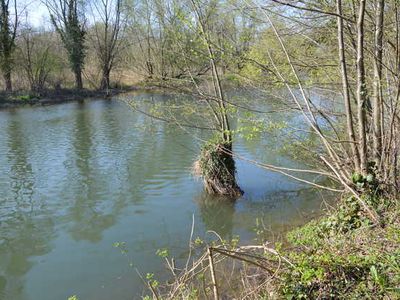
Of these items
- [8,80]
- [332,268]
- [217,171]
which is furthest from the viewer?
[8,80]

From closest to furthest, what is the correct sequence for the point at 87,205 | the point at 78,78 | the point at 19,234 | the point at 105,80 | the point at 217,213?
the point at 19,234
the point at 217,213
the point at 87,205
the point at 78,78
the point at 105,80

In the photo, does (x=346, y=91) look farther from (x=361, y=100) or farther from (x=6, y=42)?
(x=6, y=42)

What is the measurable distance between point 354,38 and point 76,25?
35.2 meters

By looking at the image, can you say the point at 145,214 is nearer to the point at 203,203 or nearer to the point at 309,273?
the point at 203,203

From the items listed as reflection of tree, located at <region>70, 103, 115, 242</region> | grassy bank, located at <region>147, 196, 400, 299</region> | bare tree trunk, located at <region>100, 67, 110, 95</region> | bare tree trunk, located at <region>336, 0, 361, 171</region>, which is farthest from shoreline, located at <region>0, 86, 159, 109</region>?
grassy bank, located at <region>147, 196, 400, 299</region>

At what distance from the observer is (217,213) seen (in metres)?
9.35

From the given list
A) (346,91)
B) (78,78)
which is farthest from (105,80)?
(346,91)

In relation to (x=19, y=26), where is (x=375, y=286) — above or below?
below

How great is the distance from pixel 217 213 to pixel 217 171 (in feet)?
3.58

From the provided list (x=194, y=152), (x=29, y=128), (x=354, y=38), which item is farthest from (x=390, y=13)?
(x=29, y=128)

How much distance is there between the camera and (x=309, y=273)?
3770 millimetres

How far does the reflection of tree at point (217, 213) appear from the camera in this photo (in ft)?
28.5

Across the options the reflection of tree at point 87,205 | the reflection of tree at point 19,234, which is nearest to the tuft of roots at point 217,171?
the reflection of tree at point 87,205

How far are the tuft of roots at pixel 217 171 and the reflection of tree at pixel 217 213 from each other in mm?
241
